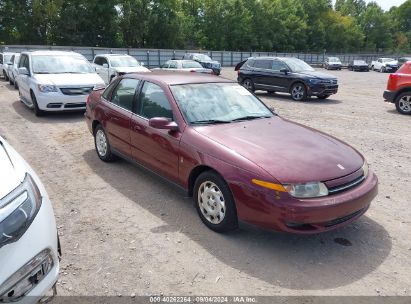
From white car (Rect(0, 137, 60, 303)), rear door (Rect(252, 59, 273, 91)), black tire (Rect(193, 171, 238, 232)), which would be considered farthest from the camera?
rear door (Rect(252, 59, 273, 91))

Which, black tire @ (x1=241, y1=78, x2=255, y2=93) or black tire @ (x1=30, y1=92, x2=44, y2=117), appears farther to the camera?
black tire @ (x1=241, y1=78, x2=255, y2=93)

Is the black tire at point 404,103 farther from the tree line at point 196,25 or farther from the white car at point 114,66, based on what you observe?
the tree line at point 196,25

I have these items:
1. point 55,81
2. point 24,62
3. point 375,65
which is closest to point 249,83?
point 55,81

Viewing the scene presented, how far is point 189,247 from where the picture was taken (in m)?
3.56

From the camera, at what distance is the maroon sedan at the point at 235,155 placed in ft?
10.6

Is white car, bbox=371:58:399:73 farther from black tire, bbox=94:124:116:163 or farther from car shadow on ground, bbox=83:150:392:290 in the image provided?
car shadow on ground, bbox=83:150:392:290

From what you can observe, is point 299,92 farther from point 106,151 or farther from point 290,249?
point 290,249

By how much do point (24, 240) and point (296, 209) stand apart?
6.93 feet

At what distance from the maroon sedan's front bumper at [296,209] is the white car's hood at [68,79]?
7303mm

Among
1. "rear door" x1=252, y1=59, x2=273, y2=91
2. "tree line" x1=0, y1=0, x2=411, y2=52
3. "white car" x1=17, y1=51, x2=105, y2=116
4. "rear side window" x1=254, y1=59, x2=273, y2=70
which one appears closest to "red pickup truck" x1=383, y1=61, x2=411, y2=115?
"rear door" x1=252, y1=59, x2=273, y2=91

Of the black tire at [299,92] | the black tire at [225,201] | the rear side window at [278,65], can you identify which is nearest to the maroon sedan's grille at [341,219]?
the black tire at [225,201]

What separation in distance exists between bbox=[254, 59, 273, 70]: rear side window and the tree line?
32.0 metres

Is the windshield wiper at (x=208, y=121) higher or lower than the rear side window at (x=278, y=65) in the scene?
lower

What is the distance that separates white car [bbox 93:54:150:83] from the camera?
1535 centimetres
